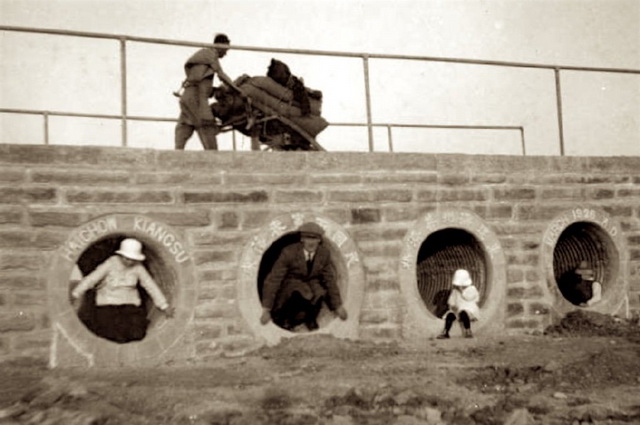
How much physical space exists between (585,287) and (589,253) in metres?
0.58

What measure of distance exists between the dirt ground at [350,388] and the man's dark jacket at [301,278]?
1.86ft

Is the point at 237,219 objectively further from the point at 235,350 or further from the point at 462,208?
the point at 462,208

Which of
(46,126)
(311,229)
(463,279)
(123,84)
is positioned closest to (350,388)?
(311,229)

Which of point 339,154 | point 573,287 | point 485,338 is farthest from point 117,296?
point 573,287

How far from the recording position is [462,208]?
10.3 meters

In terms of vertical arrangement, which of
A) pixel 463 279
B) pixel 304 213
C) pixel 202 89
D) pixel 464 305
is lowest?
pixel 464 305

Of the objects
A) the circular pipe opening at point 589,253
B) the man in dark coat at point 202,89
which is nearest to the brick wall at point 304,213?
the circular pipe opening at point 589,253

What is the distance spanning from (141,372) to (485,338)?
446cm

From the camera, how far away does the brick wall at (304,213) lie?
805 centimetres

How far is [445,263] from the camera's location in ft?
39.2

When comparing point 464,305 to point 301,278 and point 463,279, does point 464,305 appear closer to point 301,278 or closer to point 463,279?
point 463,279

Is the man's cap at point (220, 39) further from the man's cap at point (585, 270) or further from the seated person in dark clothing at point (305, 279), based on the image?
the man's cap at point (585, 270)

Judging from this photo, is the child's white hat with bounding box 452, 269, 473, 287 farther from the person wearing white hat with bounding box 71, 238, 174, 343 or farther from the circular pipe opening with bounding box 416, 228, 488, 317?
the person wearing white hat with bounding box 71, 238, 174, 343

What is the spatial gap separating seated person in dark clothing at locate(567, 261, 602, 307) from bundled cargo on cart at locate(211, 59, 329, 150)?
14.4 ft
